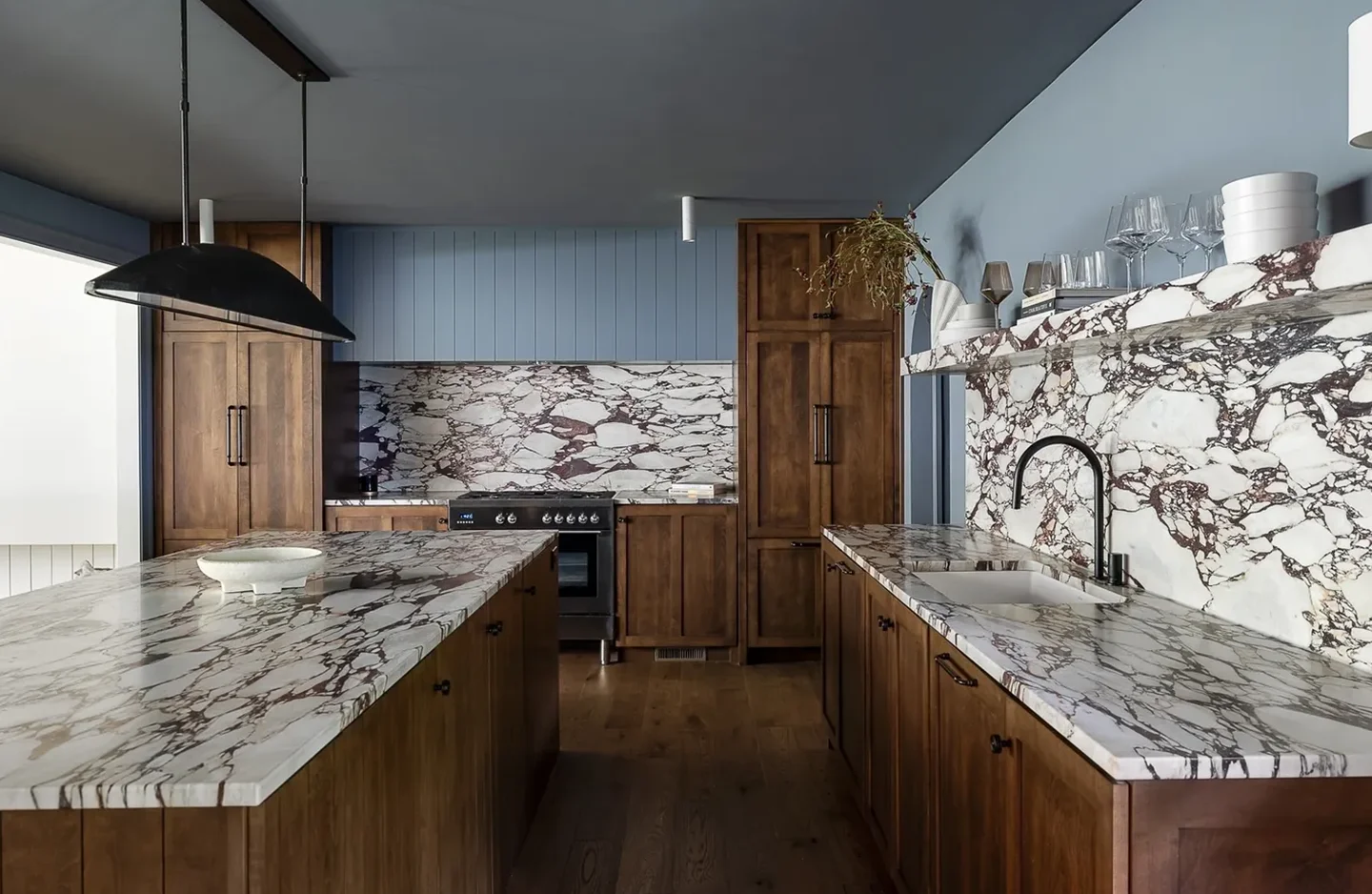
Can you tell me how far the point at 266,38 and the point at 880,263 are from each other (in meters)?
2.38

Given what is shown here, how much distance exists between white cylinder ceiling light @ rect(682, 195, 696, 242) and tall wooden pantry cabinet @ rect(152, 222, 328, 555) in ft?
7.10

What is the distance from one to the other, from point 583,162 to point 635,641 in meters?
2.59

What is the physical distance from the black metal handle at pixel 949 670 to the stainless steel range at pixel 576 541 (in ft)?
9.90

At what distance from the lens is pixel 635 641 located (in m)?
4.68

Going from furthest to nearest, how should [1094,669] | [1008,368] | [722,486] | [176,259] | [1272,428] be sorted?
[722,486] → [1008,368] → [176,259] → [1272,428] → [1094,669]

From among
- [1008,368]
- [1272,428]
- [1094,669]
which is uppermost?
[1008,368]

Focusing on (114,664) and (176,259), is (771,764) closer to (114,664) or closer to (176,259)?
(114,664)

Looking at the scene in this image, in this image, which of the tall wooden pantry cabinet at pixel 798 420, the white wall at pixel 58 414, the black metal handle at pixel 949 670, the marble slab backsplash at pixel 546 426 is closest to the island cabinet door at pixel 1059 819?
the black metal handle at pixel 949 670

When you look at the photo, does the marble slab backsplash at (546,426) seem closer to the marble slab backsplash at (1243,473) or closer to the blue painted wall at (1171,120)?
the blue painted wall at (1171,120)

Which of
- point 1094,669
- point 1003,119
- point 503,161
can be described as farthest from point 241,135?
point 1094,669

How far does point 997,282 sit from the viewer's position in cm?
271

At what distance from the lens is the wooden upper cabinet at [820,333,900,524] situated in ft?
15.1

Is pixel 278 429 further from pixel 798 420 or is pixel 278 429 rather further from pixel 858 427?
pixel 858 427

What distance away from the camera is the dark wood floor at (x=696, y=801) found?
95.8 inches
